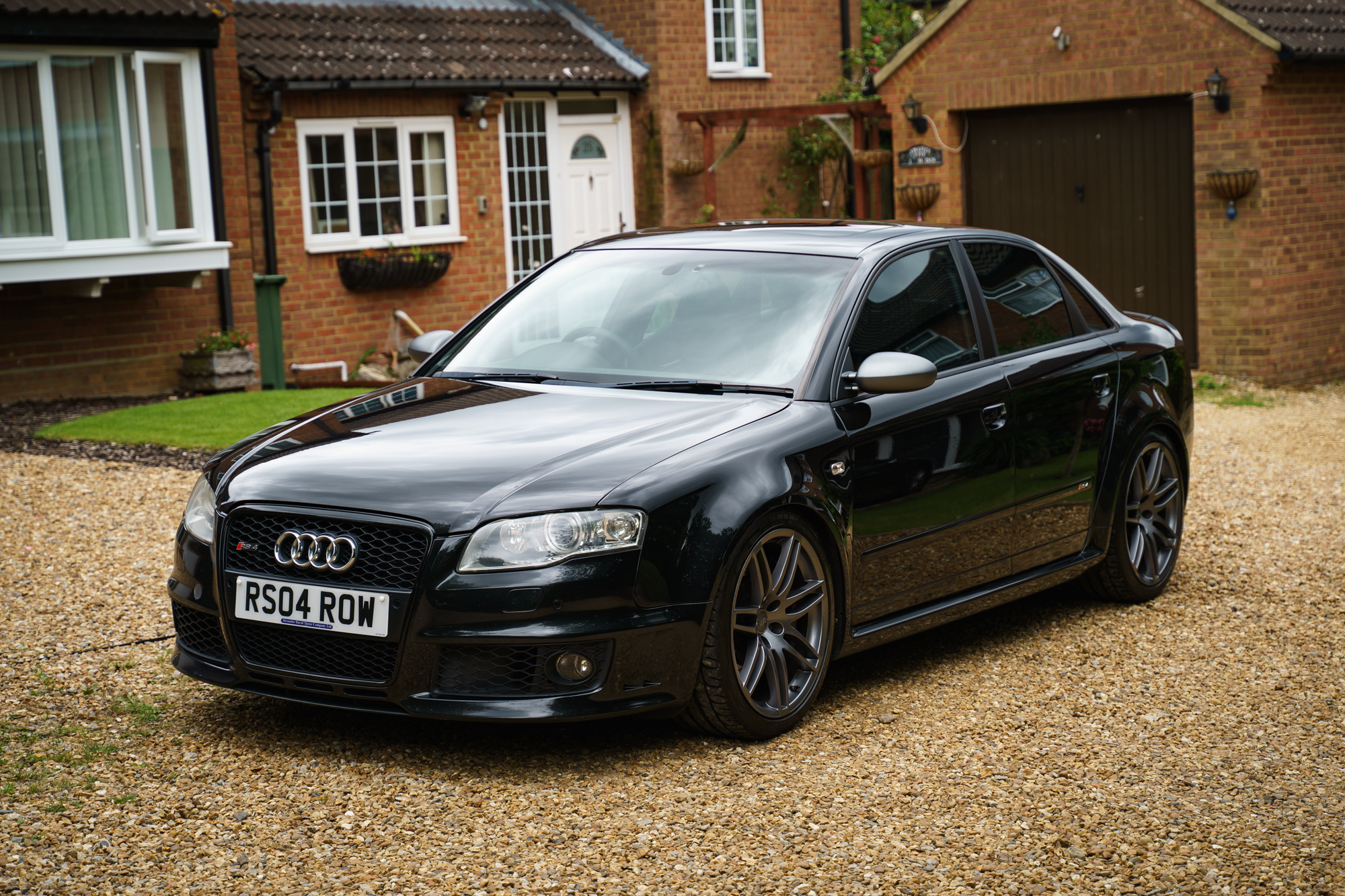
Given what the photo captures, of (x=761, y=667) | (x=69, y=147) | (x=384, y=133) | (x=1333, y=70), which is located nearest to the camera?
(x=761, y=667)

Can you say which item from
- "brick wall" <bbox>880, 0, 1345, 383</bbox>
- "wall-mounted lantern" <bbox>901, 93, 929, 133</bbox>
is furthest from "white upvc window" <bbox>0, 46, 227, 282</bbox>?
"brick wall" <bbox>880, 0, 1345, 383</bbox>

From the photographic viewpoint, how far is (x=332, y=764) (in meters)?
4.56

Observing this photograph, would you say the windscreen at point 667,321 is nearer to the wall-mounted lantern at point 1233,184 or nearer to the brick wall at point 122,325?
the brick wall at point 122,325

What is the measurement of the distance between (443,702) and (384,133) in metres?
14.5

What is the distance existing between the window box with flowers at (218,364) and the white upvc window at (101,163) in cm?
76

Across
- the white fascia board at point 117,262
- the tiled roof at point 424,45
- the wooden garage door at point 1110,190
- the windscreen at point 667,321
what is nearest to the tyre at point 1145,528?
the windscreen at point 667,321

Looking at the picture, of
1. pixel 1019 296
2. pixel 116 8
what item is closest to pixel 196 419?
pixel 116 8

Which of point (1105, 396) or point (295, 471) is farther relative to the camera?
point (1105, 396)

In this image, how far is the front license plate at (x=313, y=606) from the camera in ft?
14.2

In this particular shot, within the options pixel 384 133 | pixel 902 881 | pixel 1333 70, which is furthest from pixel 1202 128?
pixel 902 881

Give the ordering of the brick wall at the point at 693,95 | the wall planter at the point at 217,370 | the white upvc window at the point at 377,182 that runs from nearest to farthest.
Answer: the wall planter at the point at 217,370 → the white upvc window at the point at 377,182 → the brick wall at the point at 693,95

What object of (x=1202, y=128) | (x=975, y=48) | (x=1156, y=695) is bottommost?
(x=1156, y=695)

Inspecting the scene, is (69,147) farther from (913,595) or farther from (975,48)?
(913,595)

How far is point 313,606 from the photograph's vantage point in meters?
4.39
